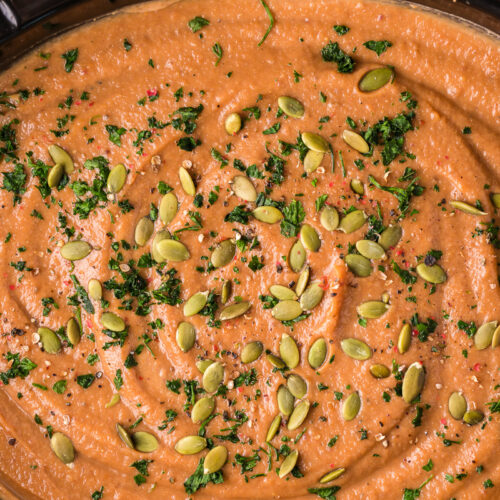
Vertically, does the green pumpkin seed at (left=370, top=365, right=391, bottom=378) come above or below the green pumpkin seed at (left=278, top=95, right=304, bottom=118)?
below

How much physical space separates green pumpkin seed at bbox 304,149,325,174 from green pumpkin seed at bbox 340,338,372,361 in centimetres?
72

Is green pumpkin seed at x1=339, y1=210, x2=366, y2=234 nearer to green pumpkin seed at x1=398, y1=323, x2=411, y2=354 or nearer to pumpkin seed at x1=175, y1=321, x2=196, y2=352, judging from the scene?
green pumpkin seed at x1=398, y1=323, x2=411, y2=354

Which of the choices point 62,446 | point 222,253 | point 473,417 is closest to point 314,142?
point 222,253

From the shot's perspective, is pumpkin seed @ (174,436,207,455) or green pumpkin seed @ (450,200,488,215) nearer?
green pumpkin seed @ (450,200,488,215)

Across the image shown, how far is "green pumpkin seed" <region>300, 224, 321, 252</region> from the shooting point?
8.20 ft

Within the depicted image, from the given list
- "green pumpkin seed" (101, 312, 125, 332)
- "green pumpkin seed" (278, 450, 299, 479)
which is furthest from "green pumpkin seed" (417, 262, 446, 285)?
"green pumpkin seed" (101, 312, 125, 332)

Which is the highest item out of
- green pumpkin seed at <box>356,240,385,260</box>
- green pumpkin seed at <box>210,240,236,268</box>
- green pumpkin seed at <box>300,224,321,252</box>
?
green pumpkin seed at <box>210,240,236,268</box>

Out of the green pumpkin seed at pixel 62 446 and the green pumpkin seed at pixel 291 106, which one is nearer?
the green pumpkin seed at pixel 291 106

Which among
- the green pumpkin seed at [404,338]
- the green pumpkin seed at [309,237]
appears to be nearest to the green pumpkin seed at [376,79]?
the green pumpkin seed at [309,237]

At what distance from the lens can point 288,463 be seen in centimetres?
252

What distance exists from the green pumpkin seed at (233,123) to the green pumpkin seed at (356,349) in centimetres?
97

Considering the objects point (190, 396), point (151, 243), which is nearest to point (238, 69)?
point (151, 243)

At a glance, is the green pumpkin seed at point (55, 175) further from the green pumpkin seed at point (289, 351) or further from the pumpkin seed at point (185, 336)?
the green pumpkin seed at point (289, 351)

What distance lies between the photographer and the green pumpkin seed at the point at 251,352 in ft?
8.32
